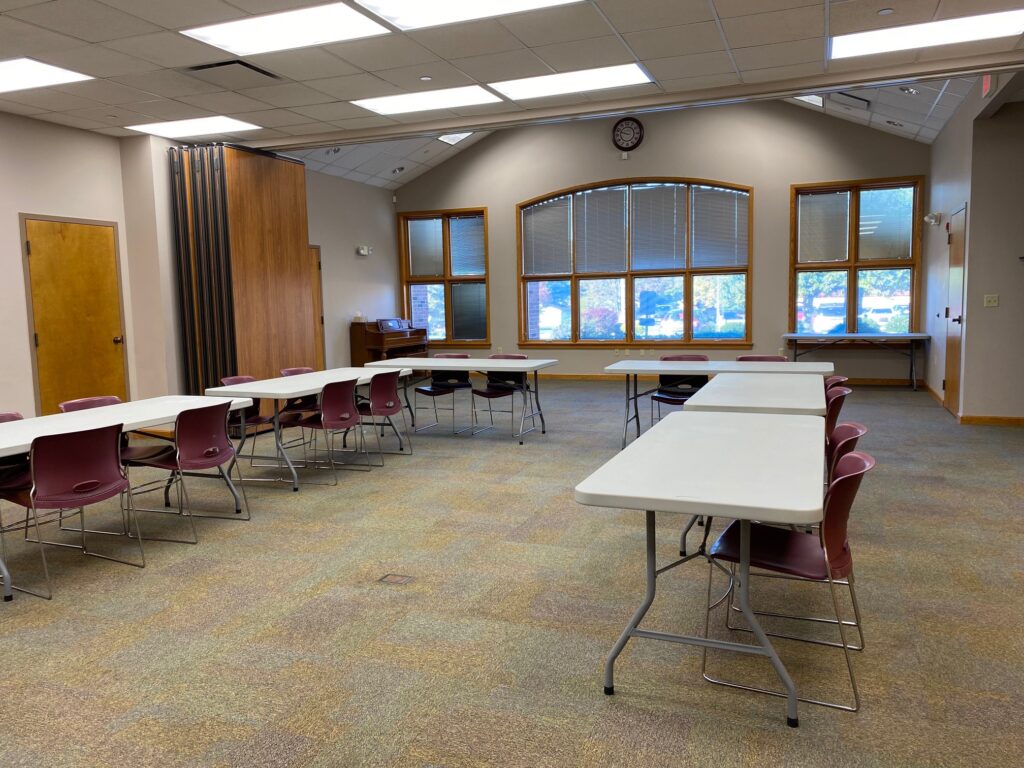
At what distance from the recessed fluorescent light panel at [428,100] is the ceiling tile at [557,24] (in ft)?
4.16

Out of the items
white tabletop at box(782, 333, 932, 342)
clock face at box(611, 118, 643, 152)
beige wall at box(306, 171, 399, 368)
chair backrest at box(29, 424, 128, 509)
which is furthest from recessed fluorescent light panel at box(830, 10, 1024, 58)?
beige wall at box(306, 171, 399, 368)

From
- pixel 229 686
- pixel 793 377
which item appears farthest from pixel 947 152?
pixel 229 686

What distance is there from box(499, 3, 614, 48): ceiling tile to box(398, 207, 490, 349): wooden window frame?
23.3ft

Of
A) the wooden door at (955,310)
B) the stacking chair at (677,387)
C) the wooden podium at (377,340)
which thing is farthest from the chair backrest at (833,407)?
the wooden podium at (377,340)

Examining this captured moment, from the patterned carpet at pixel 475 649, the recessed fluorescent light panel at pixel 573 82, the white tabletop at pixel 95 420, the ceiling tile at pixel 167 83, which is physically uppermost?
the recessed fluorescent light panel at pixel 573 82

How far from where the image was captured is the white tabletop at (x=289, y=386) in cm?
517

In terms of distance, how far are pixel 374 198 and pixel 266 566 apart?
925 cm

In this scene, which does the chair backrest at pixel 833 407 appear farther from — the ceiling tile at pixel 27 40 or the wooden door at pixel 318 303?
the wooden door at pixel 318 303

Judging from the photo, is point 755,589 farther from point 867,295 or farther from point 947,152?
point 867,295

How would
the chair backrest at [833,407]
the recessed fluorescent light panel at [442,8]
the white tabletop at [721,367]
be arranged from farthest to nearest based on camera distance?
the white tabletop at [721,367]
the recessed fluorescent light panel at [442,8]
the chair backrest at [833,407]

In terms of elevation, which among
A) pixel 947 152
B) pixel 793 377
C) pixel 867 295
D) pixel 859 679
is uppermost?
pixel 947 152

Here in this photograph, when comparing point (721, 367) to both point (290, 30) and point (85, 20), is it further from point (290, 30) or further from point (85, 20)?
point (85, 20)

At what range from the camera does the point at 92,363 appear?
7336 millimetres

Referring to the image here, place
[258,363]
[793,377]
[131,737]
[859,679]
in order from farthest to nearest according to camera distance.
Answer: [258,363] < [793,377] < [859,679] < [131,737]
